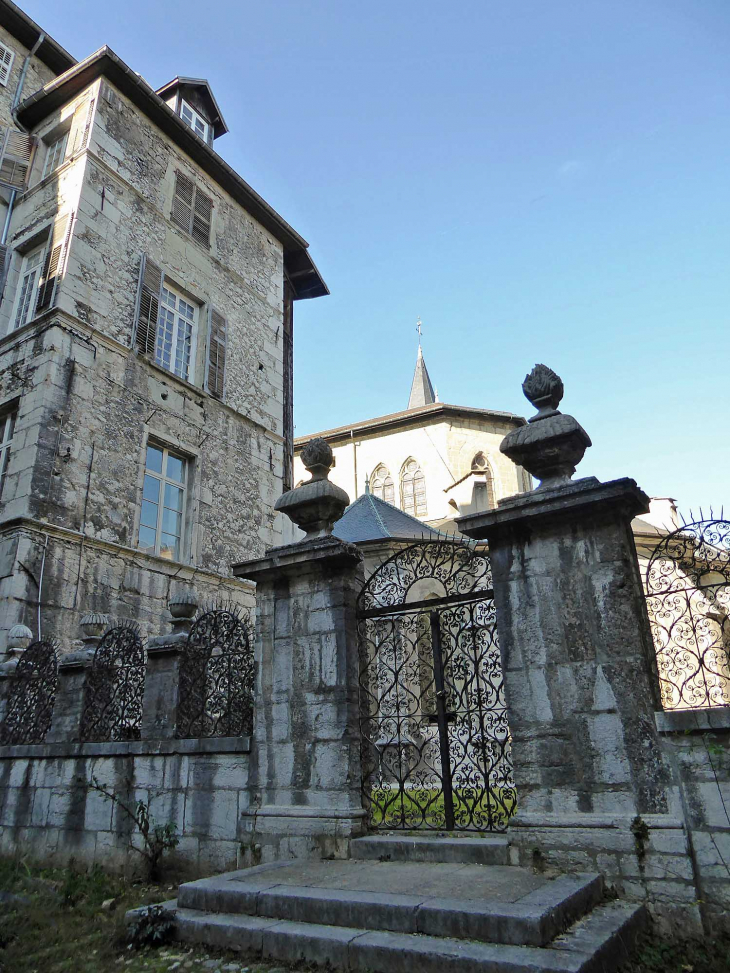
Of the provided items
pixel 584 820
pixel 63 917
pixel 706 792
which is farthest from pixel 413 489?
pixel 706 792

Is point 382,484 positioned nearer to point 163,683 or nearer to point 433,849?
point 163,683

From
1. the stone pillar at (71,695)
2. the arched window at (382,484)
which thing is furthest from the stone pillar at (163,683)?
the arched window at (382,484)

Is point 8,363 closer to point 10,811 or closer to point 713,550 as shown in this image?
point 10,811

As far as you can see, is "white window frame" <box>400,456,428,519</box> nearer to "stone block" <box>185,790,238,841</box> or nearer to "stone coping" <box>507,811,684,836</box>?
"stone block" <box>185,790,238,841</box>

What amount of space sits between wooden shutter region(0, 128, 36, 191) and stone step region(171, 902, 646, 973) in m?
13.6

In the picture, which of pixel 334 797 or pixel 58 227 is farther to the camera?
pixel 58 227

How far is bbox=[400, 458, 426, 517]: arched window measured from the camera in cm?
2530

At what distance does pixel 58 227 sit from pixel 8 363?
2.65 meters

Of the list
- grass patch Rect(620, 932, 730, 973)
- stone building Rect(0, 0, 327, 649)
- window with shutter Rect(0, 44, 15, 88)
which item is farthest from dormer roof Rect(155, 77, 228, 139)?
grass patch Rect(620, 932, 730, 973)

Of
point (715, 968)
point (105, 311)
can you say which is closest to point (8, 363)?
point (105, 311)

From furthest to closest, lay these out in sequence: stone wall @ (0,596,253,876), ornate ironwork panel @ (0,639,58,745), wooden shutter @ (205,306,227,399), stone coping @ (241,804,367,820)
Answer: wooden shutter @ (205,306,227,399) < ornate ironwork panel @ (0,639,58,745) < stone wall @ (0,596,253,876) < stone coping @ (241,804,367,820)

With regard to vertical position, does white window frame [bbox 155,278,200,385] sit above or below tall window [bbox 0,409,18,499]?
above

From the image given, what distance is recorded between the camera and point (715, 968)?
3.13 meters

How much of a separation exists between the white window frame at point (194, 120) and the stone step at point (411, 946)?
16.5m
